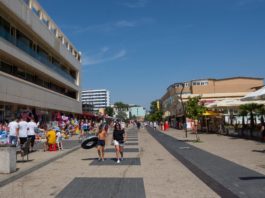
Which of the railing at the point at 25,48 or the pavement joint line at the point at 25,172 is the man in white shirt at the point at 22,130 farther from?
the railing at the point at 25,48

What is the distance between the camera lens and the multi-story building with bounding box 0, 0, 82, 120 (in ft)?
102

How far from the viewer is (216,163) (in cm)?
1494

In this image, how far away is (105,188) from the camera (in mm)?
9992

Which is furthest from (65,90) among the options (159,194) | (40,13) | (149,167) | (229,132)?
(159,194)

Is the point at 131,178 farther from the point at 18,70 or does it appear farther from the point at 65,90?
the point at 65,90

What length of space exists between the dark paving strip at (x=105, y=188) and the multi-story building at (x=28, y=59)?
19.8 m

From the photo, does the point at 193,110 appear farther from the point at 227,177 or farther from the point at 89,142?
the point at 227,177

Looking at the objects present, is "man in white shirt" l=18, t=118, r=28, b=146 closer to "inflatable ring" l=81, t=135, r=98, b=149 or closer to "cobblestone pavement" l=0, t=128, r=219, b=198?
"inflatable ring" l=81, t=135, r=98, b=149

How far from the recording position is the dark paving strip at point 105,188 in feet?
29.9

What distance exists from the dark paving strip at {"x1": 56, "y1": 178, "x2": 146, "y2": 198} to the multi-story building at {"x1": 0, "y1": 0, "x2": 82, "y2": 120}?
1978 centimetres

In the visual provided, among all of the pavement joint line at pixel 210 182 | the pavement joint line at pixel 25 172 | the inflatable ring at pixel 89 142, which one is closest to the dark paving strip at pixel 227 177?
the pavement joint line at pixel 210 182

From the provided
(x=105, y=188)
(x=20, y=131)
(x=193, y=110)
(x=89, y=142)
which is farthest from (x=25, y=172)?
(x=193, y=110)

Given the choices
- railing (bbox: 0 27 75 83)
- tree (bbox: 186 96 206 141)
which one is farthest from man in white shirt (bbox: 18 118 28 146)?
tree (bbox: 186 96 206 141)

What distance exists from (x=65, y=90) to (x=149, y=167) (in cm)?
4802
